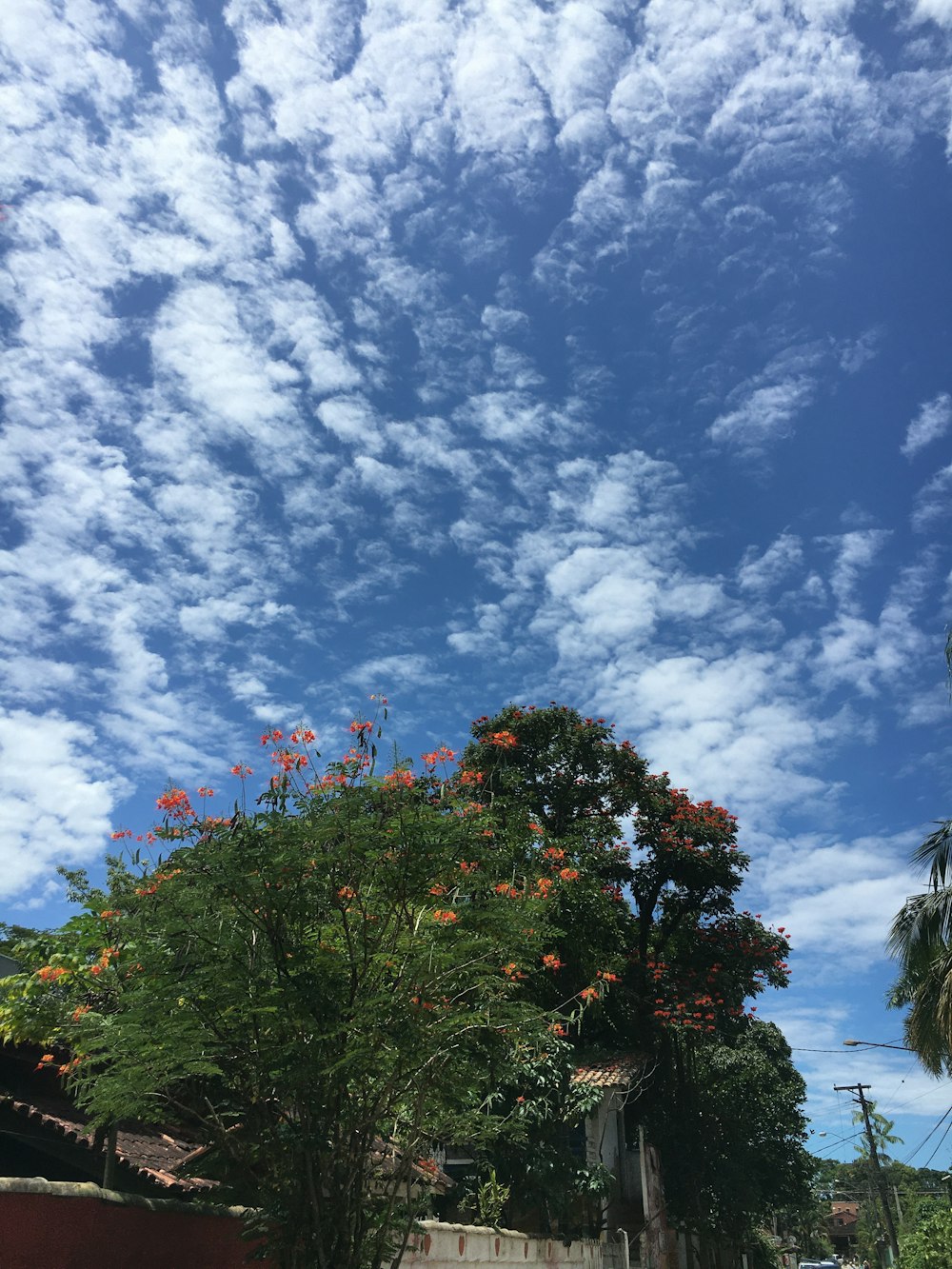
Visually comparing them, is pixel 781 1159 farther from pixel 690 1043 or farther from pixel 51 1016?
pixel 51 1016

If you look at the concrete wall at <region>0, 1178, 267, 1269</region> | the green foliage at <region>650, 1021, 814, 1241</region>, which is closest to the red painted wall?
the concrete wall at <region>0, 1178, 267, 1269</region>

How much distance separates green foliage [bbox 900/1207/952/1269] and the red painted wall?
79.8 ft

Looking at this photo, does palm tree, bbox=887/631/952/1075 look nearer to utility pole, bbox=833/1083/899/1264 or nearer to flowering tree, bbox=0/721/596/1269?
flowering tree, bbox=0/721/596/1269

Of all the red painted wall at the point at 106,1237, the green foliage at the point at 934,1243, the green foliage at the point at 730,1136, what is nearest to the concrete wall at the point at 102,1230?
the red painted wall at the point at 106,1237

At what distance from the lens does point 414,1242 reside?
9.53 m

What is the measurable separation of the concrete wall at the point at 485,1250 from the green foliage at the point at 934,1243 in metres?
15.1

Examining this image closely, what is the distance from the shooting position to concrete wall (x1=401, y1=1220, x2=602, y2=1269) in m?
9.85

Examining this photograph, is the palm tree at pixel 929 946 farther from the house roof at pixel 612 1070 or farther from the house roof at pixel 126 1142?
the house roof at pixel 126 1142

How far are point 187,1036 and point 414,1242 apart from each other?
4.33 meters

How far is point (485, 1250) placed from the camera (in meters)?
11.4

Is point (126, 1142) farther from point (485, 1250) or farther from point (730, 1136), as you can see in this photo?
point (730, 1136)

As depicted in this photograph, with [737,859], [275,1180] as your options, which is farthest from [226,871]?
[737,859]

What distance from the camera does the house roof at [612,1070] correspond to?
64.2ft

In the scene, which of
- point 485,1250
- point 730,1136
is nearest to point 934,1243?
point 730,1136
